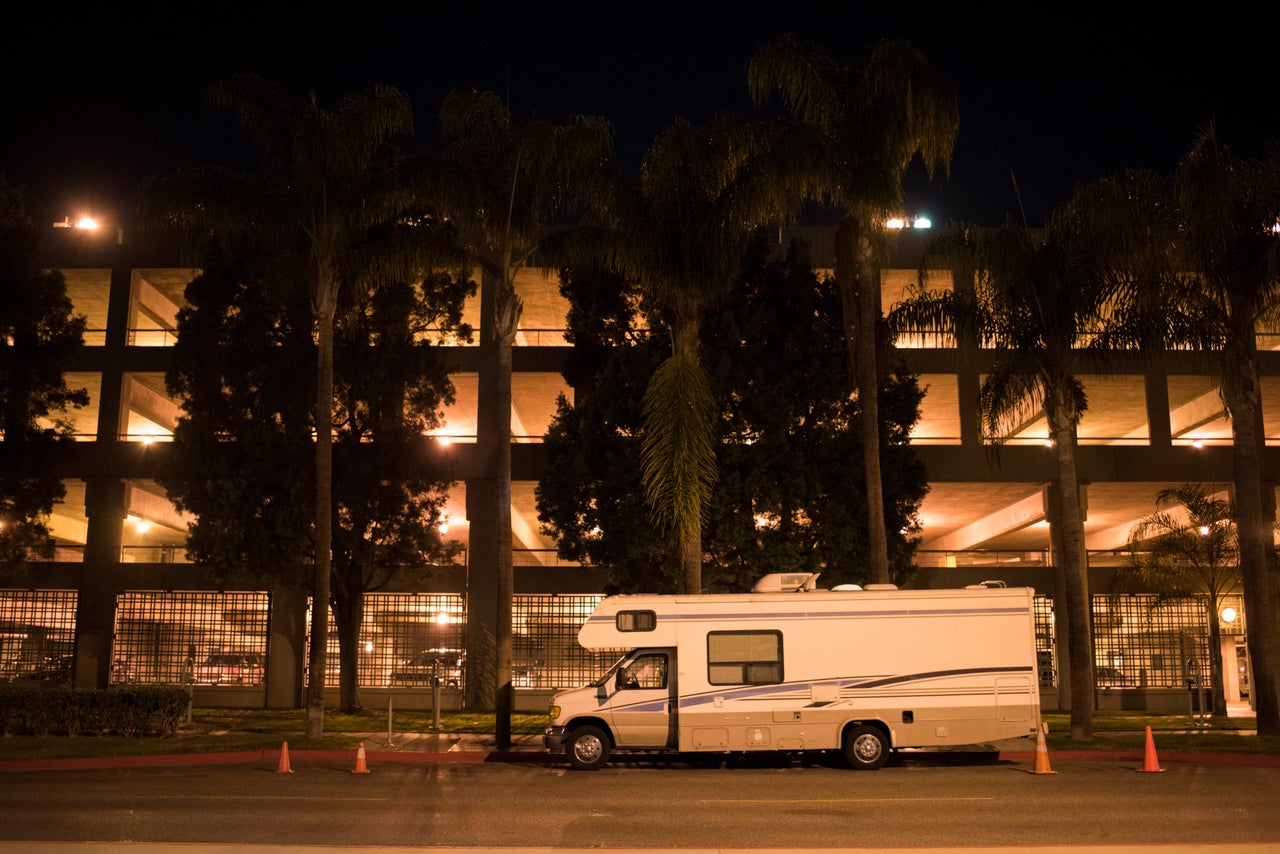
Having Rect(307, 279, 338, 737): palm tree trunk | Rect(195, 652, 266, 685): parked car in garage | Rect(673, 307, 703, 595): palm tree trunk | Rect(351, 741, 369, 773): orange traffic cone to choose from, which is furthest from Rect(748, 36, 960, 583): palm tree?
Rect(195, 652, 266, 685): parked car in garage

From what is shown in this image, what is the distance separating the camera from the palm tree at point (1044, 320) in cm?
2184

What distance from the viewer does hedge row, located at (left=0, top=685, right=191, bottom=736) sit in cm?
2203

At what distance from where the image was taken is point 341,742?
69.9 ft

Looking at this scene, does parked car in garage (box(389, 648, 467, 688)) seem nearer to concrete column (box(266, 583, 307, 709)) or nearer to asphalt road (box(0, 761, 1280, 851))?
concrete column (box(266, 583, 307, 709))

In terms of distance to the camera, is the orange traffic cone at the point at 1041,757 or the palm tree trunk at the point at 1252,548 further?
the palm tree trunk at the point at 1252,548

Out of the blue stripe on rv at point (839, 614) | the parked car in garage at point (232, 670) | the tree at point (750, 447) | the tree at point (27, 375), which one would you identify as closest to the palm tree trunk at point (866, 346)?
the tree at point (750, 447)

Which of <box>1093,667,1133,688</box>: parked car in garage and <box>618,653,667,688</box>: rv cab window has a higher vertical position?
<box>618,653,667,688</box>: rv cab window

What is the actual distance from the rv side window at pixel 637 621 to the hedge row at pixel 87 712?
10.1m

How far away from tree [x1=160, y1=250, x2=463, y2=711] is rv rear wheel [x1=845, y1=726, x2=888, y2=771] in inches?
510

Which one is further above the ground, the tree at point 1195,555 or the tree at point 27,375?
the tree at point 27,375

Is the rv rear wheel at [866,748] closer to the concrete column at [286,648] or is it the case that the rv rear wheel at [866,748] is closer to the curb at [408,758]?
the curb at [408,758]

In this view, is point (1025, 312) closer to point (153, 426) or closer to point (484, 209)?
point (484, 209)

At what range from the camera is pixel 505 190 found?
72.6 feet

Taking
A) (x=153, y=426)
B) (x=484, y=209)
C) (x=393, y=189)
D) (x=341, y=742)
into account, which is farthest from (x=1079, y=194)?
(x=153, y=426)
